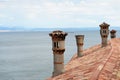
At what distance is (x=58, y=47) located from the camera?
57.9 ft

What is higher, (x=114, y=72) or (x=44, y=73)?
(x=114, y=72)

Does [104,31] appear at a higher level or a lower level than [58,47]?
higher

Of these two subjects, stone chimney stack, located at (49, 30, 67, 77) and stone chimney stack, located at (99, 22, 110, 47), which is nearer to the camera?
stone chimney stack, located at (49, 30, 67, 77)

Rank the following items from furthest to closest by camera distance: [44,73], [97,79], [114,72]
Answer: [44,73]
[114,72]
[97,79]

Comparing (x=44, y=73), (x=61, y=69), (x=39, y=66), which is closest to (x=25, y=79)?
(x=44, y=73)

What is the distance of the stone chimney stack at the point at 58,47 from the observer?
56.9ft

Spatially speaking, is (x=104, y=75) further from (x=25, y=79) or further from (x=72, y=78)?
(x=25, y=79)

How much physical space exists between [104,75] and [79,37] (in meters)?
15.1

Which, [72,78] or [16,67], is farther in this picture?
[16,67]

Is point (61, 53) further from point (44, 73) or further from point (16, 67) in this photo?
point (16, 67)

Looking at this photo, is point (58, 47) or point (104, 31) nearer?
point (58, 47)

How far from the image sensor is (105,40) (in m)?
29.0

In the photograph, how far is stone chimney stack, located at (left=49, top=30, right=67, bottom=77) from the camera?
17.3m

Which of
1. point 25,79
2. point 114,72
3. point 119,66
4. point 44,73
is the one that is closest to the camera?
point 114,72
